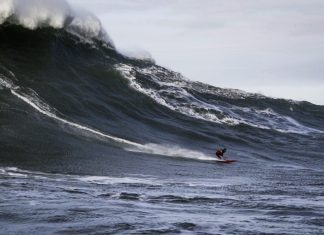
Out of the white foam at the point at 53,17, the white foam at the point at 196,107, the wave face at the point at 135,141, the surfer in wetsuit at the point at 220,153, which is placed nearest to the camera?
the wave face at the point at 135,141

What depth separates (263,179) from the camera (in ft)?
49.2

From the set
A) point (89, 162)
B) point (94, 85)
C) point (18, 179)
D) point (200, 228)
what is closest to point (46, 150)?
point (89, 162)

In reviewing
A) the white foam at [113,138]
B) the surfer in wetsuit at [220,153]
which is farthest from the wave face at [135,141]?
the surfer in wetsuit at [220,153]

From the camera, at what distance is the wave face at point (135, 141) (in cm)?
941

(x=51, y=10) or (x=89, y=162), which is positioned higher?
(x=51, y=10)

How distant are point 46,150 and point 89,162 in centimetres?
131

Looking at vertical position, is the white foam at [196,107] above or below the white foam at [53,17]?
below

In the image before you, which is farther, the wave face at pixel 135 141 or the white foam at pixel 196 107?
the white foam at pixel 196 107

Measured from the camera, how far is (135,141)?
19.9 meters

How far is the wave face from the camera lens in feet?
30.9

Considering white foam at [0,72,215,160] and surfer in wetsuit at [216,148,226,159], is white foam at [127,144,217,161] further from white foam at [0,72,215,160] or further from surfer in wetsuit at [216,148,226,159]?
surfer in wetsuit at [216,148,226,159]

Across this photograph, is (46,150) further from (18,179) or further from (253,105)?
(253,105)

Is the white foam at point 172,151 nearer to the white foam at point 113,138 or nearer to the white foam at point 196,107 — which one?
the white foam at point 113,138

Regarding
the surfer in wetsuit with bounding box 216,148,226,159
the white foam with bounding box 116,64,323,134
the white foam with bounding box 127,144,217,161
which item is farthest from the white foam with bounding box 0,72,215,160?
the white foam with bounding box 116,64,323,134
